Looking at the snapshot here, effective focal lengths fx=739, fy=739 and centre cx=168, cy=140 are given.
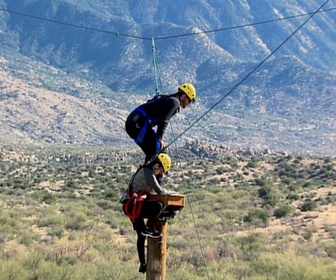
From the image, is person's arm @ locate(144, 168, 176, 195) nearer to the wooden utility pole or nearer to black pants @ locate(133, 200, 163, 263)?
the wooden utility pole

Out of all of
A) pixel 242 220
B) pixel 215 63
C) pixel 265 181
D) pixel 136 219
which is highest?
pixel 215 63

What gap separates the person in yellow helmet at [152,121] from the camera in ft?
35.6

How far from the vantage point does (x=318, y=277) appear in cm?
1673

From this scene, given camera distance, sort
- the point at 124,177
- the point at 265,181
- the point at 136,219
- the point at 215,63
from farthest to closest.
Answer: the point at 215,63 → the point at 124,177 → the point at 265,181 → the point at 136,219

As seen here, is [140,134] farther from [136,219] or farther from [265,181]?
[265,181]

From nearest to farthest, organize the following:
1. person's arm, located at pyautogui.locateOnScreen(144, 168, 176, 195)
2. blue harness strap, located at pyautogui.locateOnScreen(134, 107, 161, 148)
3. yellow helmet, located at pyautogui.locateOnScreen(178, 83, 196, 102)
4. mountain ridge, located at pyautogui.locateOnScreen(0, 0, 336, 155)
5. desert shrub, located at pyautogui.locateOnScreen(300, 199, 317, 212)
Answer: person's arm, located at pyautogui.locateOnScreen(144, 168, 176, 195) → blue harness strap, located at pyautogui.locateOnScreen(134, 107, 161, 148) → yellow helmet, located at pyautogui.locateOnScreen(178, 83, 196, 102) → desert shrub, located at pyautogui.locateOnScreen(300, 199, 317, 212) → mountain ridge, located at pyautogui.locateOnScreen(0, 0, 336, 155)

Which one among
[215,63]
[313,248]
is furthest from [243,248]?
[215,63]

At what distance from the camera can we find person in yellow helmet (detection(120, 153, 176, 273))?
33.8 ft

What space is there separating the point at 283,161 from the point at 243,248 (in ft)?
126

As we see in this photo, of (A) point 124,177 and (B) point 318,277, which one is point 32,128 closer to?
(A) point 124,177

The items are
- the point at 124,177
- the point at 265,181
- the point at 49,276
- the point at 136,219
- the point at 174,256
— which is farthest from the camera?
the point at 124,177

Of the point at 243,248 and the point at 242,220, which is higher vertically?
the point at 242,220

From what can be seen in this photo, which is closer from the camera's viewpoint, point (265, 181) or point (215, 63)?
point (265, 181)

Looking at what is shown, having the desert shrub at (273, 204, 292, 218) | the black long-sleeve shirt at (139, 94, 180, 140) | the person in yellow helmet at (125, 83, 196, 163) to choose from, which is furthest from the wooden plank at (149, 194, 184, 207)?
the desert shrub at (273, 204, 292, 218)
